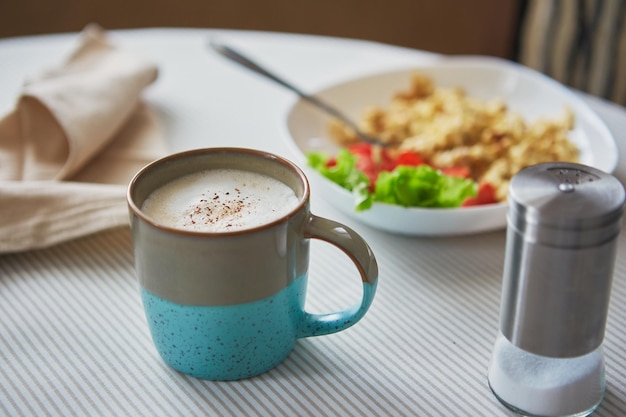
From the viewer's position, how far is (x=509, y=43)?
2434 millimetres

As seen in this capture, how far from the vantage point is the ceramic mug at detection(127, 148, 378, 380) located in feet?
1.91

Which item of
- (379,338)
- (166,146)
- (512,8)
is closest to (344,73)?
(166,146)

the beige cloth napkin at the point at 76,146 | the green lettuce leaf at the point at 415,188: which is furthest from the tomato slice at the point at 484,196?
the beige cloth napkin at the point at 76,146

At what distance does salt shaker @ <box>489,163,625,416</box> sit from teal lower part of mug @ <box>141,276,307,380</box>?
0.60ft

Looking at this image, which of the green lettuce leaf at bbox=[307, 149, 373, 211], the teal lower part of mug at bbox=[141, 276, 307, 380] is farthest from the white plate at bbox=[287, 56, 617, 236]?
the teal lower part of mug at bbox=[141, 276, 307, 380]

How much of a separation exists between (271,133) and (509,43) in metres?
1.54

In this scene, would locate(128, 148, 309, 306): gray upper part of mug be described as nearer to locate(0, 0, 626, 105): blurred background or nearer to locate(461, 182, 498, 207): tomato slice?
locate(461, 182, 498, 207): tomato slice

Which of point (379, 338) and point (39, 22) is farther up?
point (379, 338)

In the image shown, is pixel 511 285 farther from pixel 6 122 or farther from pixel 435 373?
pixel 6 122

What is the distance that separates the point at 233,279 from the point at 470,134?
55cm

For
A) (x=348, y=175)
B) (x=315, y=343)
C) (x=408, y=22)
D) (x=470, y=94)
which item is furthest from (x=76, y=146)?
(x=408, y=22)

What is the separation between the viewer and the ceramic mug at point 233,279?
Answer: 583 mm

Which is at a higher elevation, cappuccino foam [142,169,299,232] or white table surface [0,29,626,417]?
cappuccino foam [142,169,299,232]

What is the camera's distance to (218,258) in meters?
0.58
